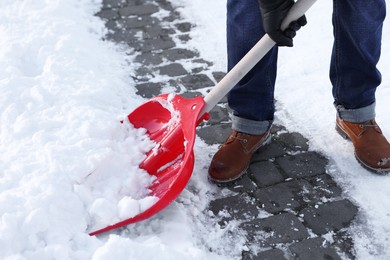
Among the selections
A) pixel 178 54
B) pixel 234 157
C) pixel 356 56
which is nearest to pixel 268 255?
pixel 234 157

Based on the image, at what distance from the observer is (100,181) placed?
2166mm

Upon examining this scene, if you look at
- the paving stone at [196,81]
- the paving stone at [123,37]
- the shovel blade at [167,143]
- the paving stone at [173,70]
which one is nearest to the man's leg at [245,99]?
the shovel blade at [167,143]

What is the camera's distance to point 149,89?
306 cm

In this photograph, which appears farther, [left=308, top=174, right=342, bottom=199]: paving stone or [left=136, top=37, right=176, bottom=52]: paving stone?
[left=136, top=37, right=176, bottom=52]: paving stone

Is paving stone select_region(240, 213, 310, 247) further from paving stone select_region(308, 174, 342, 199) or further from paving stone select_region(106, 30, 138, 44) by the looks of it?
paving stone select_region(106, 30, 138, 44)

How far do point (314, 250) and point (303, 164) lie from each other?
0.55 m

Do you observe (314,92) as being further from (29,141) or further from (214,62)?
(29,141)

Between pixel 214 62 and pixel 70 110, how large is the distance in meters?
1.10

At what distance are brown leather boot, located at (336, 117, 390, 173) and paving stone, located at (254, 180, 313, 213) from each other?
0.30 meters

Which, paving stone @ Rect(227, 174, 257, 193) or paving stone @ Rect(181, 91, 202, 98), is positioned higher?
paving stone @ Rect(227, 174, 257, 193)

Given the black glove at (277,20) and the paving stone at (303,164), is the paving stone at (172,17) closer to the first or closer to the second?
the paving stone at (303,164)

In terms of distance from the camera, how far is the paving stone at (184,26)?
3.69m

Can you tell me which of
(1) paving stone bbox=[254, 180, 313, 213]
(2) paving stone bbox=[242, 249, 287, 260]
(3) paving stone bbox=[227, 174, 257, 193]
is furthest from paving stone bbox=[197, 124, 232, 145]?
(2) paving stone bbox=[242, 249, 287, 260]

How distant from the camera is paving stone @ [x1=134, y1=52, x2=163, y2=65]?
3.33m
